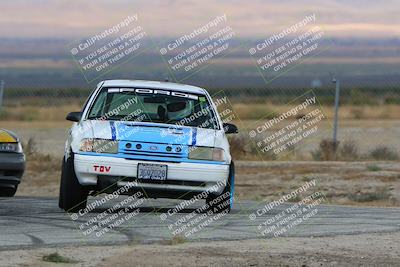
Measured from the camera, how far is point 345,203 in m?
18.8

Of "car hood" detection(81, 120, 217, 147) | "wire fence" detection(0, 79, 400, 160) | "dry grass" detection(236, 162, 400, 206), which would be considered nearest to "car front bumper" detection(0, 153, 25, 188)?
"car hood" detection(81, 120, 217, 147)

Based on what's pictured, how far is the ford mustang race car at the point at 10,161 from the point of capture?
15363mm

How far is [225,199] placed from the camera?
14.6m

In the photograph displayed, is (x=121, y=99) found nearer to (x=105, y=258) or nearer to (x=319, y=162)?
(x=105, y=258)

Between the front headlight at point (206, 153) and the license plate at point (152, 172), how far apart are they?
372 millimetres

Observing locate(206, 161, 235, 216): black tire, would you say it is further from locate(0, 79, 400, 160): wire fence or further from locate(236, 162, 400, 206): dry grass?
locate(0, 79, 400, 160): wire fence

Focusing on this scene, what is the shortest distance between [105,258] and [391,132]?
1079 inches

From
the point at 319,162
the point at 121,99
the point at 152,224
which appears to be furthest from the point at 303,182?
the point at 152,224

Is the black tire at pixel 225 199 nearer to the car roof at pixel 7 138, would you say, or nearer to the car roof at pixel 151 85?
the car roof at pixel 151 85

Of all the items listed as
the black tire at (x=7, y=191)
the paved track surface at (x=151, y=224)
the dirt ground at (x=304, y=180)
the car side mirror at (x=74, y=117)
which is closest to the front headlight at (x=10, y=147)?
the black tire at (x=7, y=191)

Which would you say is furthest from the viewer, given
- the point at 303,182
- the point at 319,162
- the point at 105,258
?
the point at 319,162

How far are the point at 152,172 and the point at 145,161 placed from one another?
0.15 meters

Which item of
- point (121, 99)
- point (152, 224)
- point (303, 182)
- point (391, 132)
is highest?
point (121, 99)

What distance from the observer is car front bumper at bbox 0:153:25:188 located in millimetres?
15347
